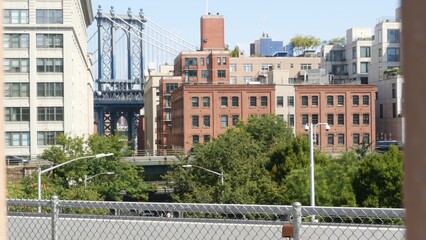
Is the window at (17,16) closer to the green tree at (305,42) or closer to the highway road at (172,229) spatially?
the highway road at (172,229)

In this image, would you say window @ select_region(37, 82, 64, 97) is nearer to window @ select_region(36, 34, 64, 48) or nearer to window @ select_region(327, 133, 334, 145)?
window @ select_region(36, 34, 64, 48)

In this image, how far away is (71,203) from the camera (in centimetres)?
581

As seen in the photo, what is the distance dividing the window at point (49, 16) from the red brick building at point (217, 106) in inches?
1009

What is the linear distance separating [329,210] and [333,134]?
90.1 metres

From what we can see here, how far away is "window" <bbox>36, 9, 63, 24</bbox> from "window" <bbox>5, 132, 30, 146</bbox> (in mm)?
9179

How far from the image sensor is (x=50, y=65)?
68.0 meters

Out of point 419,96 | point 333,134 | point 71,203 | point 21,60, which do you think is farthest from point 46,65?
point 419,96

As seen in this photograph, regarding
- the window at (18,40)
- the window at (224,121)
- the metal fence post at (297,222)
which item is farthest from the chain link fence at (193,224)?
the window at (224,121)

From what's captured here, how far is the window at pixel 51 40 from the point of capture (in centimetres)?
6756

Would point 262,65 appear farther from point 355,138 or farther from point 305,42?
point 355,138

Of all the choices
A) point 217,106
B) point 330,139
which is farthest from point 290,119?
point 217,106

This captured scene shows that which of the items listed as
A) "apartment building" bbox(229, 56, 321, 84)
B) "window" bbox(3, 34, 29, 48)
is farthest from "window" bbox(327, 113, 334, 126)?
"window" bbox(3, 34, 29, 48)

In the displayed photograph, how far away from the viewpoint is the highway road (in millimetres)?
5262

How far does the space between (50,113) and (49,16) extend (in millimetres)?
7839
